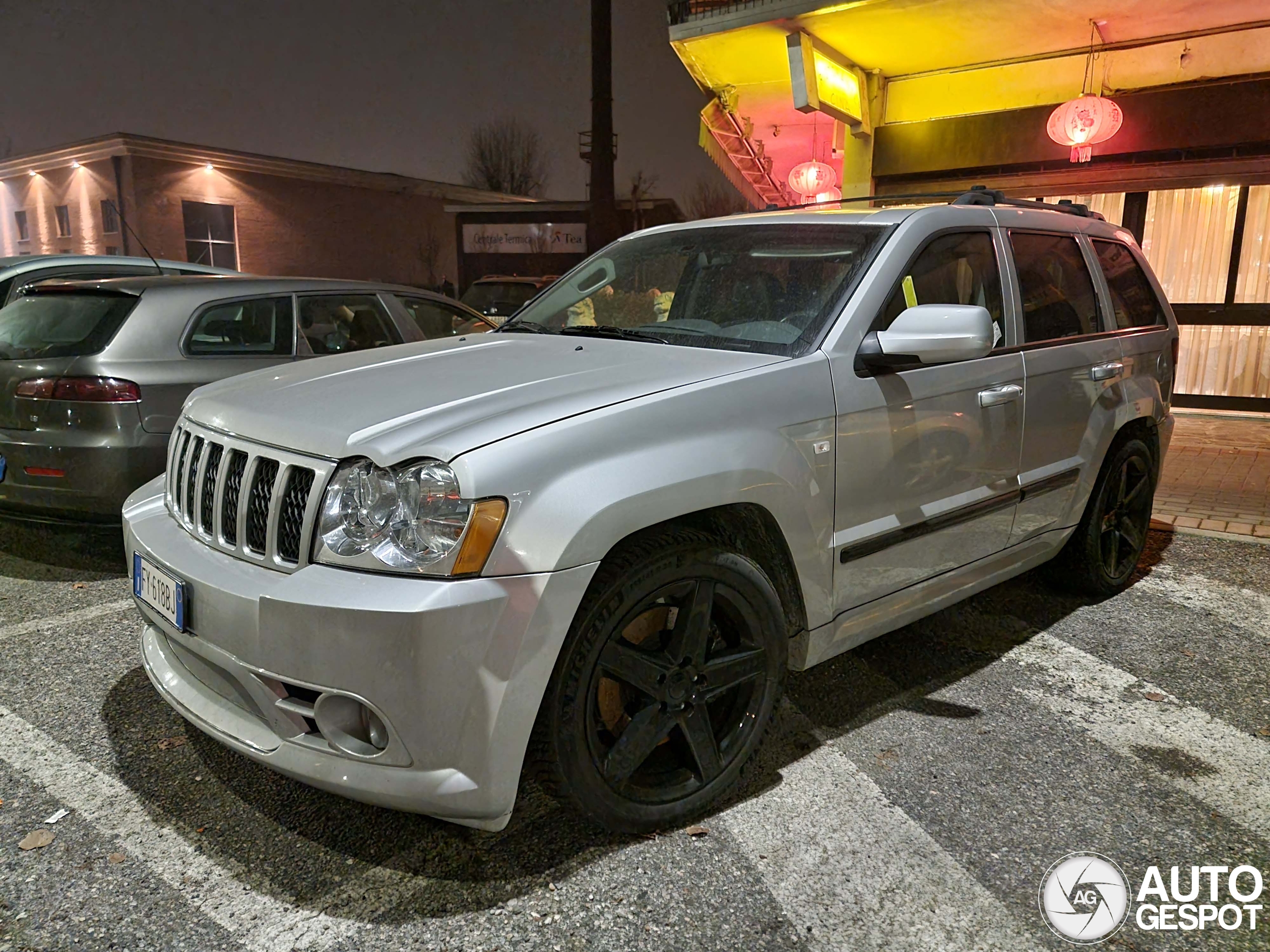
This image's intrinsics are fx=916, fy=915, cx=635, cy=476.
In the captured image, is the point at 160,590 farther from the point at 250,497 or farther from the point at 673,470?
the point at 673,470

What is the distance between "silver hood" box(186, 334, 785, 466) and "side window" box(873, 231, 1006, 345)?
699 millimetres

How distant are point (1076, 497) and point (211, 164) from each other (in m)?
27.6

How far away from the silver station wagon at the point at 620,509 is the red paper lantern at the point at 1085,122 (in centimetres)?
Answer: 669

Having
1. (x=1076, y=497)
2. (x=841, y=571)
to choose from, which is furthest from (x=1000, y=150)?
(x=841, y=571)

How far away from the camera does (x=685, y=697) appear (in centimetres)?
253

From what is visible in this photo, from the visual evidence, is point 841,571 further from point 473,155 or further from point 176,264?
point 473,155

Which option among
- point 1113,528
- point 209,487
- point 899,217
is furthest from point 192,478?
point 1113,528

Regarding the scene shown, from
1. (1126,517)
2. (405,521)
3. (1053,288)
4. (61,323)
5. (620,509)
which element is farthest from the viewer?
(61,323)

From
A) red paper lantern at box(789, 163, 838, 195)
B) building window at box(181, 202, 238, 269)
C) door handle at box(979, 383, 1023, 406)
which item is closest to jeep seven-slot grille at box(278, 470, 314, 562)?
door handle at box(979, 383, 1023, 406)

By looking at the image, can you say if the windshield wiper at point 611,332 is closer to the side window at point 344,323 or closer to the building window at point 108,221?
the side window at point 344,323

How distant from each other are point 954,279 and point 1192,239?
908 cm

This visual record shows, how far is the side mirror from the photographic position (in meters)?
2.79

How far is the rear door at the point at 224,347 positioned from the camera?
4547 millimetres

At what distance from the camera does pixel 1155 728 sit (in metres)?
3.24
